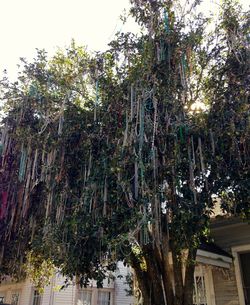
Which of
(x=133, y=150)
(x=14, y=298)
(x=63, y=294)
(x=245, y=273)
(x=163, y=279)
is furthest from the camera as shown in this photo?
(x=14, y=298)

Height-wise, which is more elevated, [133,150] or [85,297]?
[133,150]

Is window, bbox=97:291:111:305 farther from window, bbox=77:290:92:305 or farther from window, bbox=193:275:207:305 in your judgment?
window, bbox=193:275:207:305

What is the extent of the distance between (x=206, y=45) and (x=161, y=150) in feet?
8.24

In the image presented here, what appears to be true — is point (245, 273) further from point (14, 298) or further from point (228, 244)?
point (14, 298)

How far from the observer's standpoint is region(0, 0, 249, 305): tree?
5320 millimetres

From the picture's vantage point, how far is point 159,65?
618 centimetres

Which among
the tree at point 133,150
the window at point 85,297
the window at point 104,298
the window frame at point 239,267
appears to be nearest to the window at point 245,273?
the window frame at point 239,267

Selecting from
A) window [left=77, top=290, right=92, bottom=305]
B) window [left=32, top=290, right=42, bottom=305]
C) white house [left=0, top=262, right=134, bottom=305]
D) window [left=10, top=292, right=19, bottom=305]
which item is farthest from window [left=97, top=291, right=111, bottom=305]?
window [left=10, top=292, right=19, bottom=305]

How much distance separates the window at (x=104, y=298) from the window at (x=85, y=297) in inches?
20.8

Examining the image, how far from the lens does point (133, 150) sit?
17.9 ft

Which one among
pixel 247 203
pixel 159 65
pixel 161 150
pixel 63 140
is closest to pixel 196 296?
pixel 247 203

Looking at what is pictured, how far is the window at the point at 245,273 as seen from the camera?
283 inches

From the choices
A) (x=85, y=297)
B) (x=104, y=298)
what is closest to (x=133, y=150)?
(x=85, y=297)

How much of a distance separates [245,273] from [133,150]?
405cm
